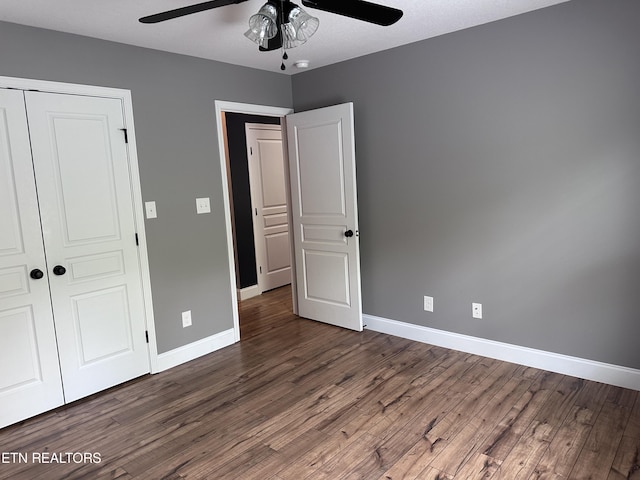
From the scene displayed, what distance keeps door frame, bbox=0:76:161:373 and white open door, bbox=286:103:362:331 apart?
4.92 feet

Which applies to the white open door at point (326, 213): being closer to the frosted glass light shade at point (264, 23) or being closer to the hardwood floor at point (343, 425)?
the hardwood floor at point (343, 425)

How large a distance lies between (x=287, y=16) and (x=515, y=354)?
2.72 metres

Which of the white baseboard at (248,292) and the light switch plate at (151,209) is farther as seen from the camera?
the white baseboard at (248,292)

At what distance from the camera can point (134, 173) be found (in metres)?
3.14

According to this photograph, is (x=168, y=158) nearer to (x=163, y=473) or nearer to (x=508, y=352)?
(x=163, y=473)

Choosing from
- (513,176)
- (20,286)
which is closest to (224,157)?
(20,286)

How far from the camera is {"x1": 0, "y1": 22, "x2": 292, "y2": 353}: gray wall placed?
296 centimetres

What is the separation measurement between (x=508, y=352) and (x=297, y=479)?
1.91 meters

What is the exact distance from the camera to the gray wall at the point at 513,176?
2.67m

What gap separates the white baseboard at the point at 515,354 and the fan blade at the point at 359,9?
2422mm

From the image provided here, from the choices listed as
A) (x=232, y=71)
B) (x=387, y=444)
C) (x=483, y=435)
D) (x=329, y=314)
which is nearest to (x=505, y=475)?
(x=483, y=435)

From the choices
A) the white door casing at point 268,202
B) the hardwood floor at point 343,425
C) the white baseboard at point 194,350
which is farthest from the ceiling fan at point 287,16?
the white door casing at point 268,202

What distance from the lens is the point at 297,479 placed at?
208 centimetres

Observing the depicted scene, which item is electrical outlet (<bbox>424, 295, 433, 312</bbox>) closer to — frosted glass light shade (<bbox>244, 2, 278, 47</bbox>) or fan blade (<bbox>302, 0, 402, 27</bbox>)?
fan blade (<bbox>302, 0, 402, 27</bbox>)
